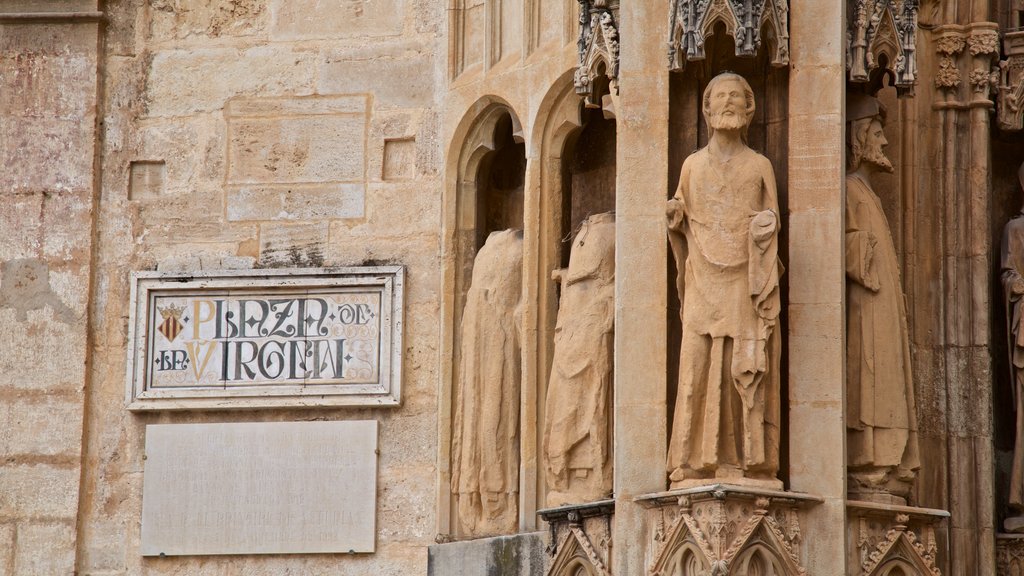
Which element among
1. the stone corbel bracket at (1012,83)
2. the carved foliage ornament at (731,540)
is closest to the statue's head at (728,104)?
the carved foliage ornament at (731,540)

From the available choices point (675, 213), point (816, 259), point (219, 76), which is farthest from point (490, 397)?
point (219, 76)

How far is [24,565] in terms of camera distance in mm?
14391

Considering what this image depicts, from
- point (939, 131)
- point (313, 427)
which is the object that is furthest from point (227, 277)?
point (939, 131)

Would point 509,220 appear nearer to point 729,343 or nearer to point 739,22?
point 739,22

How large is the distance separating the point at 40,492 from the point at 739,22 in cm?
520

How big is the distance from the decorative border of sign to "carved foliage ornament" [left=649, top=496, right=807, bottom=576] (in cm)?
295

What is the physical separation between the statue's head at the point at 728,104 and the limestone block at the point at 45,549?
4.75 m

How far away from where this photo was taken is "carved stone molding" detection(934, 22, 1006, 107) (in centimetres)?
1337

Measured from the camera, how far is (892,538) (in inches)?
470

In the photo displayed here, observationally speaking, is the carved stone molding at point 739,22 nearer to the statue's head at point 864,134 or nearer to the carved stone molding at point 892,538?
the statue's head at point 864,134

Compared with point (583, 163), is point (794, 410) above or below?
below

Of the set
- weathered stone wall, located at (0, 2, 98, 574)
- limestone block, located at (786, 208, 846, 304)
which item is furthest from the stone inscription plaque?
limestone block, located at (786, 208, 846, 304)

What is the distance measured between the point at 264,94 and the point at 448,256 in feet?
5.31

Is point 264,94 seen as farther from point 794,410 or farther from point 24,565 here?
point 794,410
